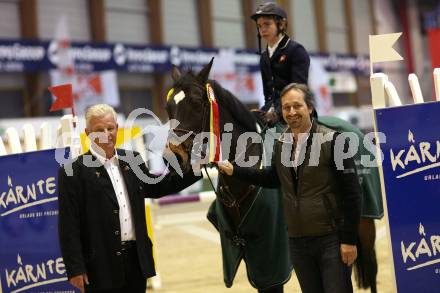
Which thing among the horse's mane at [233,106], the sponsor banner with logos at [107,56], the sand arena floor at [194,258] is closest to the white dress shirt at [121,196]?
the horse's mane at [233,106]

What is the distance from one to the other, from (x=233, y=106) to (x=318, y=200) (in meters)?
0.96

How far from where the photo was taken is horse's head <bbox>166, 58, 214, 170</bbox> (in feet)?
10.0

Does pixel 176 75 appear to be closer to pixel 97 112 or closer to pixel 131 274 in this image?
pixel 97 112

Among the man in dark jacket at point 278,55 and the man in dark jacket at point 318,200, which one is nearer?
the man in dark jacket at point 318,200

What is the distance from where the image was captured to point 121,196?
274 centimetres

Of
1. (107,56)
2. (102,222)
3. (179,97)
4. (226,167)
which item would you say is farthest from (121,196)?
(107,56)

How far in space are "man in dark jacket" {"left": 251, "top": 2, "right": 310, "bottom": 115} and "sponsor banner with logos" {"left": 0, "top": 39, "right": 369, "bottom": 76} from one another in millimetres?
6934

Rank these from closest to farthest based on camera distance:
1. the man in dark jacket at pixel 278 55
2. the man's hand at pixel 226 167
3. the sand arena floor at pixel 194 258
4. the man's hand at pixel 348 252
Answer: the man's hand at pixel 348 252 < the man's hand at pixel 226 167 < the man in dark jacket at pixel 278 55 < the sand arena floor at pixel 194 258

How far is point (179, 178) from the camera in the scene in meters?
3.10

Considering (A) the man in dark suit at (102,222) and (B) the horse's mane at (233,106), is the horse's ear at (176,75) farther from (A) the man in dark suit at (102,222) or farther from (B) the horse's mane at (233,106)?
(A) the man in dark suit at (102,222)

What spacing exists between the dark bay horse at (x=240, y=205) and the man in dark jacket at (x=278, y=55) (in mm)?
360

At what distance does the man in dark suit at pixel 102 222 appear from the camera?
2643 millimetres

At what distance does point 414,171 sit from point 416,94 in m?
0.42

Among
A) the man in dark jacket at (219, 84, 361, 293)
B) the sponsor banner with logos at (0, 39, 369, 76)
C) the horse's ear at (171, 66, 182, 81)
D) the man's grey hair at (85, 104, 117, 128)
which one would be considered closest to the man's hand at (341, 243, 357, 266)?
the man in dark jacket at (219, 84, 361, 293)
